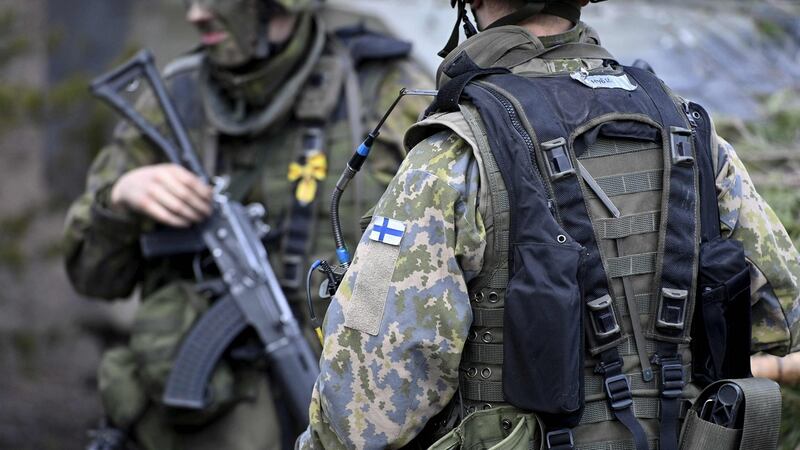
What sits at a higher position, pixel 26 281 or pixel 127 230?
pixel 127 230

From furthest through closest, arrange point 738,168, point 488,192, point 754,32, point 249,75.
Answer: point 754,32 < point 249,75 < point 738,168 < point 488,192

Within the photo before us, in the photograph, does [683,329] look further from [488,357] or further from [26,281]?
[26,281]

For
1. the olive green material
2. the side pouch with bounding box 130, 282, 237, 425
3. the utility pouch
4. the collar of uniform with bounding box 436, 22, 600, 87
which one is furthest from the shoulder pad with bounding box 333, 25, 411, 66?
the utility pouch

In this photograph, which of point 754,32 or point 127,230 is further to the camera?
point 754,32

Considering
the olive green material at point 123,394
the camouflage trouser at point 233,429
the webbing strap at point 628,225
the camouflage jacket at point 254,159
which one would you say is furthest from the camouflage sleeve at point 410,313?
the olive green material at point 123,394

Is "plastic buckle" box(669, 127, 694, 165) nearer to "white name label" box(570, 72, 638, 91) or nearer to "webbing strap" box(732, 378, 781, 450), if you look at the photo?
"white name label" box(570, 72, 638, 91)

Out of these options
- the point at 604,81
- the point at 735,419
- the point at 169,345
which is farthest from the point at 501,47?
the point at 169,345

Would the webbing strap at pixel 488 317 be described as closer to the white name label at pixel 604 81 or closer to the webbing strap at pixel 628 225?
the webbing strap at pixel 628 225

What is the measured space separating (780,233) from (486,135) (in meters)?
0.67

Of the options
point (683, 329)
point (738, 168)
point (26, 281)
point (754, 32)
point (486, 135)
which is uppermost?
point (486, 135)

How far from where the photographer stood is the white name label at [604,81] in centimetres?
204

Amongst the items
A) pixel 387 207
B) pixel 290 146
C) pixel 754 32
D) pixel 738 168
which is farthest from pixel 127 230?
pixel 754 32

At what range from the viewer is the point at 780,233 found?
7.13 feet

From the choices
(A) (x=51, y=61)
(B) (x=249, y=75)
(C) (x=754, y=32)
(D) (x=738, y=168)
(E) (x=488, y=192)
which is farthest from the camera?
(C) (x=754, y=32)
